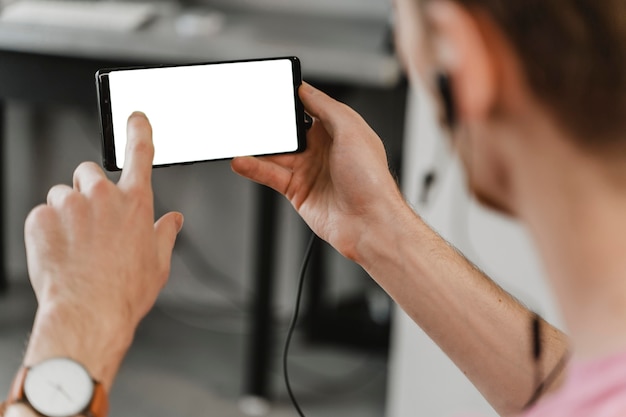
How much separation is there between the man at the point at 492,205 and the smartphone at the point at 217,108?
59mm

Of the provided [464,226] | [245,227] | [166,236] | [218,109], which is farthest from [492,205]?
[245,227]

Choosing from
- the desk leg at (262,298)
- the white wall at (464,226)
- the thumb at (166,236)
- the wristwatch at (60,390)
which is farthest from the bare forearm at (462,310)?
the desk leg at (262,298)

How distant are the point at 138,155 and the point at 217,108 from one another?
29 cm

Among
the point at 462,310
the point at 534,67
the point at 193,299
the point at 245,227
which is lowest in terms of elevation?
the point at 193,299

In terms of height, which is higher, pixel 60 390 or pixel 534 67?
pixel 534 67

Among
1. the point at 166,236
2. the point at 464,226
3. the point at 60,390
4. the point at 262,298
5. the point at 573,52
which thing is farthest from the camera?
the point at 262,298

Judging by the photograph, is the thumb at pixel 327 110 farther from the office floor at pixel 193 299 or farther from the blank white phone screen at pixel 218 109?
the office floor at pixel 193 299

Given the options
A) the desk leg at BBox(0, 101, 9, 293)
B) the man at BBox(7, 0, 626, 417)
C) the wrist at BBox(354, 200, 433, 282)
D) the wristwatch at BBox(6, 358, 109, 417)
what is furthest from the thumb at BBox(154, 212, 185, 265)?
the desk leg at BBox(0, 101, 9, 293)

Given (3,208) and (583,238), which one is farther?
(3,208)

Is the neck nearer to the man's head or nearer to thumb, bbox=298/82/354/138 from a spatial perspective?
the man's head

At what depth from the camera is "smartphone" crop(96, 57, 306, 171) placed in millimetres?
949

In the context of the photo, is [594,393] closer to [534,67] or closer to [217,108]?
[534,67]

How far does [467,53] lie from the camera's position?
540 millimetres

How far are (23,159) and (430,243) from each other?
1664 millimetres
